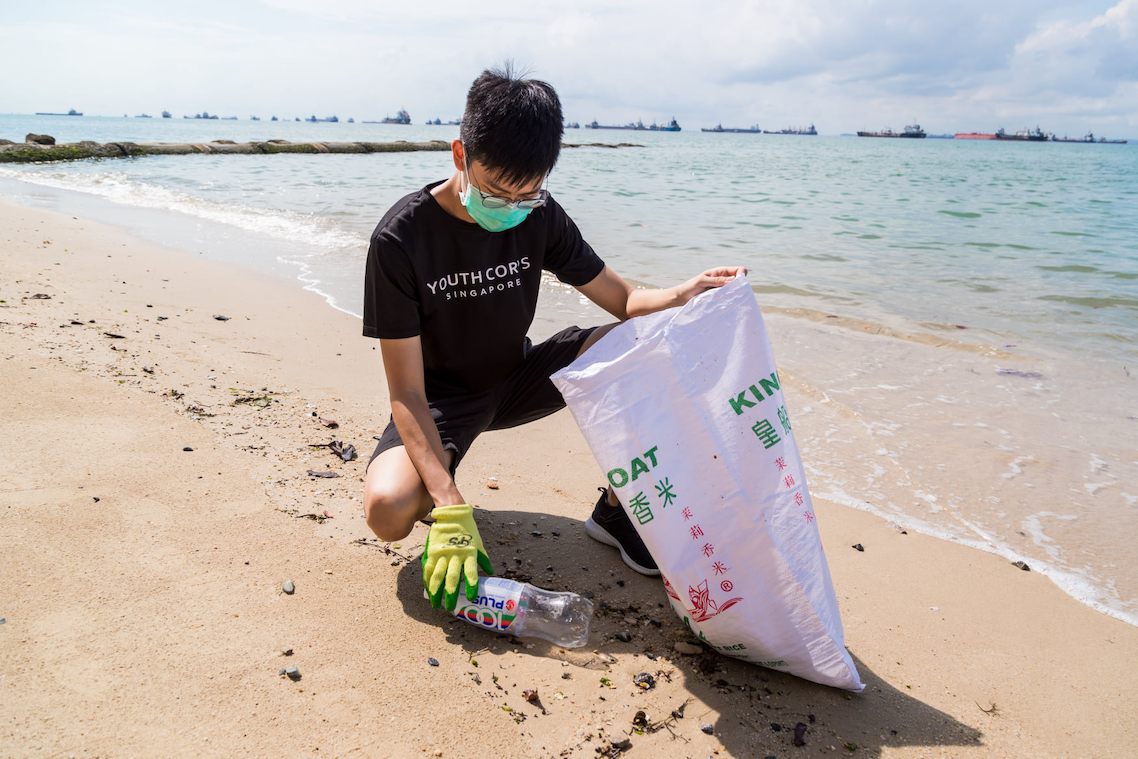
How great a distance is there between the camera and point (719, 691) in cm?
166

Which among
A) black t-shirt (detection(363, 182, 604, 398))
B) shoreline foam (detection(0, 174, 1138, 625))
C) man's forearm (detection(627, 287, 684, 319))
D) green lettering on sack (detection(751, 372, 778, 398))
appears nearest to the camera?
green lettering on sack (detection(751, 372, 778, 398))

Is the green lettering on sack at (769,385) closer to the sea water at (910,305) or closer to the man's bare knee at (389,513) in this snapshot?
the man's bare knee at (389,513)

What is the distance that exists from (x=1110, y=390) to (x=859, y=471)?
8.05 ft

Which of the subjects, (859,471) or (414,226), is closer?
(414,226)

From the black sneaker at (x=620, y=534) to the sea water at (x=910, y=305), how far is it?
104cm

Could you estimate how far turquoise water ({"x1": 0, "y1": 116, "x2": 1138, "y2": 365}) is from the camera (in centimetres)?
614

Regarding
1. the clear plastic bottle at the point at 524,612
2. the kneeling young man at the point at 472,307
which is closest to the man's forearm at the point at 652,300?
the kneeling young man at the point at 472,307

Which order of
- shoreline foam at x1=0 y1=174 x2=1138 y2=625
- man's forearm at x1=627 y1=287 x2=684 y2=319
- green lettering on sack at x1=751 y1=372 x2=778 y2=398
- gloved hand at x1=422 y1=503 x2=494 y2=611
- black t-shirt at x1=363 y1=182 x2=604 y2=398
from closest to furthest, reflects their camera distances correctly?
1. green lettering on sack at x1=751 y1=372 x2=778 y2=398
2. gloved hand at x1=422 y1=503 x2=494 y2=611
3. black t-shirt at x1=363 y1=182 x2=604 y2=398
4. man's forearm at x1=627 y1=287 x2=684 y2=319
5. shoreline foam at x1=0 y1=174 x2=1138 y2=625

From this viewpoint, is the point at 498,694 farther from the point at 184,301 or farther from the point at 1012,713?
the point at 184,301

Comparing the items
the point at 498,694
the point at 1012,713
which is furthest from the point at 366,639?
the point at 1012,713

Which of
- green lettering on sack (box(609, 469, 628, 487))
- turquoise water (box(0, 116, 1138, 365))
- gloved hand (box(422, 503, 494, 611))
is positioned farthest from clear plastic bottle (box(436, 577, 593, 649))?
turquoise water (box(0, 116, 1138, 365))

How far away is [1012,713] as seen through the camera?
5.46ft

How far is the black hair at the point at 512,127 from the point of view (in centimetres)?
177

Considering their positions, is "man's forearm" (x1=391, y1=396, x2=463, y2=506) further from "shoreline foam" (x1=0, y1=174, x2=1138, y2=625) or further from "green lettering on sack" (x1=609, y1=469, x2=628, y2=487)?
"shoreline foam" (x1=0, y1=174, x2=1138, y2=625)
